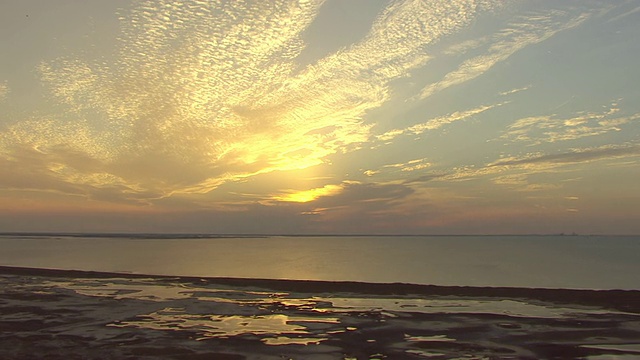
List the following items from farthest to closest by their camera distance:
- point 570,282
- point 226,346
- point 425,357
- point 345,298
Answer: point 570,282, point 345,298, point 226,346, point 425,357

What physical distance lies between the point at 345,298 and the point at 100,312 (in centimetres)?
1615

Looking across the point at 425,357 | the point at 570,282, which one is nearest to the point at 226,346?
the point at 425,357

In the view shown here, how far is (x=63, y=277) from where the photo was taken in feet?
156

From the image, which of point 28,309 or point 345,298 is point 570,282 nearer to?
point 345,298

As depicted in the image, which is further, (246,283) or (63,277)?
(63,277)

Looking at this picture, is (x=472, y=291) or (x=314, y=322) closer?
(x=314, y=322)

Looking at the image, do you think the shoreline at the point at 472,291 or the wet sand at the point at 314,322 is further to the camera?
the shoreline at the point at 472,291

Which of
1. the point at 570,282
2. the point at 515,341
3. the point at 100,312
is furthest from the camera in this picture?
the point at 570,282

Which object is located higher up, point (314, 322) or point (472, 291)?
point (472, 291)

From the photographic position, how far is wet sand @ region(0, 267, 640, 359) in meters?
18.4

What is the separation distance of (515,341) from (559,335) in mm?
2885

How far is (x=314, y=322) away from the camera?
80.4ft

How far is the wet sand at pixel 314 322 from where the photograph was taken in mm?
18391

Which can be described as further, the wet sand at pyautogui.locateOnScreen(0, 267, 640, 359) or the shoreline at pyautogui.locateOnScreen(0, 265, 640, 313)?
the shoreline at pyautogui.locateOnScreen(0, 265, 640, 313)
